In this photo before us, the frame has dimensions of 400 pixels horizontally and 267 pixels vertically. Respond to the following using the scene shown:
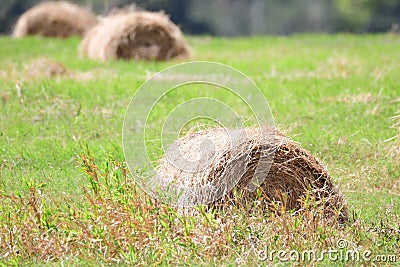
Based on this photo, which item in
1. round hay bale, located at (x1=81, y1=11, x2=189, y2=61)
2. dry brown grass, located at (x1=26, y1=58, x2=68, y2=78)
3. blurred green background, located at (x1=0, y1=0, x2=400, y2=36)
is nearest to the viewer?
dry brown grass, located at (x1=26, y1=58, x2=68, y2=78)

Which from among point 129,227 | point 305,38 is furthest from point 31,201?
point 305,38

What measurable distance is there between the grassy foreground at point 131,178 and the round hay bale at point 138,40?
1.56 feet

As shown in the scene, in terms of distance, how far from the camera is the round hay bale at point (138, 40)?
47.6 ft

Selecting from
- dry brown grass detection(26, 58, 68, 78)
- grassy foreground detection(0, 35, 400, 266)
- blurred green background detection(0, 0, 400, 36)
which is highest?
dry brown grass detection(26, 58, 68, 78)

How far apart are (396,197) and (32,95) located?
18.4ft

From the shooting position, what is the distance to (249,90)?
1134cm

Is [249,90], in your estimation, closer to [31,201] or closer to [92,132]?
[92,132]

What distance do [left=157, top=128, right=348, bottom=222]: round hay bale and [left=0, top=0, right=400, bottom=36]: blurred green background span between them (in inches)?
1174

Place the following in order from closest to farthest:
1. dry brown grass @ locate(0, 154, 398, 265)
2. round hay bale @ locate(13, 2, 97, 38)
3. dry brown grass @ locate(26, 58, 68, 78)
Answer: dry brown grass @ locate(0, 154, 398, 265)
dry brown grass @ locate(26, 58, 68, 78)
round hay bale @ locate(13, 2, 97, 38)

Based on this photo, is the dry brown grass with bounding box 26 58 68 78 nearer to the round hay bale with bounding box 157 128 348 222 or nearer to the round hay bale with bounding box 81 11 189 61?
the round hay bale with bounding box 81 11 189 61

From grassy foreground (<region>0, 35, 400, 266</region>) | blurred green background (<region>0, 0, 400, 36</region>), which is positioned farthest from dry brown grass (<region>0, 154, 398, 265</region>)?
blurred green background (<region>0, 0, 400, 36</region>)

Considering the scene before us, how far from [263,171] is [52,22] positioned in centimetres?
1444

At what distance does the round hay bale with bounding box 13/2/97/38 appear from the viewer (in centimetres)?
1975

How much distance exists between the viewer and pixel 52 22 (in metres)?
19.8
